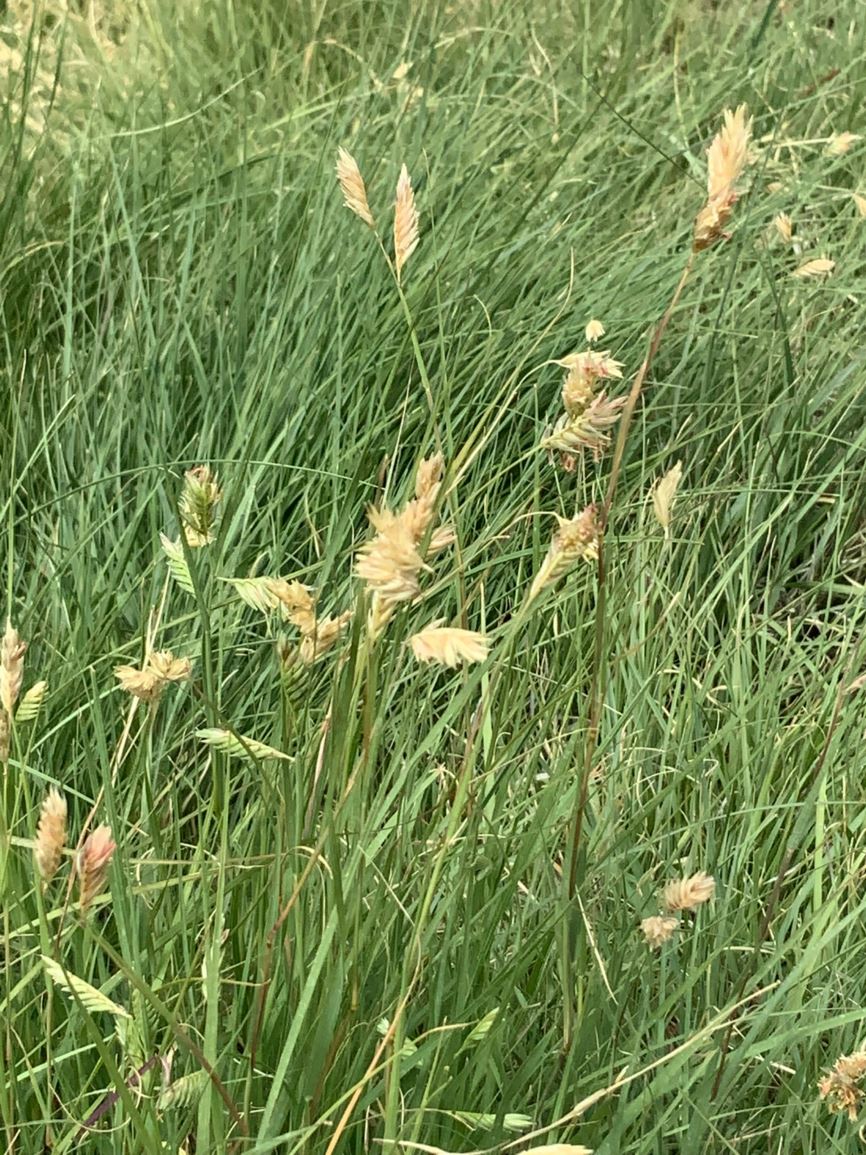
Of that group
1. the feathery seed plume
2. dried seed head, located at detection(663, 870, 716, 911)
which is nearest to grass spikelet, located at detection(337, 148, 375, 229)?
the feathery seed plume

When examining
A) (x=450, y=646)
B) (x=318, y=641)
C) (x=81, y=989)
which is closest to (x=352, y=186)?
(x=318, y=641)

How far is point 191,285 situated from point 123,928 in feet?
4.17

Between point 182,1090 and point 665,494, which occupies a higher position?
point 665,494

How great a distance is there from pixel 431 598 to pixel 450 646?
104cm

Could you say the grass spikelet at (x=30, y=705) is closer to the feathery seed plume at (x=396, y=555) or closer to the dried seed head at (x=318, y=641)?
the dried seed head at (x=318, y=641)

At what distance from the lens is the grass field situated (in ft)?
2.84

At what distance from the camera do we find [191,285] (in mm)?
1941

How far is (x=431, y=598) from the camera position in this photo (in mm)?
1585

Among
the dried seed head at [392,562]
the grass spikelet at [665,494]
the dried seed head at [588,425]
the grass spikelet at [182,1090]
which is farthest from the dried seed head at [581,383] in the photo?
the grass spikelet at [182,1090]

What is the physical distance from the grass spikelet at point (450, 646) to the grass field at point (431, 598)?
0.02 m

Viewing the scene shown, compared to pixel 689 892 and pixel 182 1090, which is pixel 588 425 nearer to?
pixel 689 892

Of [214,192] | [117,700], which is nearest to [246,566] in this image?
[117,700]

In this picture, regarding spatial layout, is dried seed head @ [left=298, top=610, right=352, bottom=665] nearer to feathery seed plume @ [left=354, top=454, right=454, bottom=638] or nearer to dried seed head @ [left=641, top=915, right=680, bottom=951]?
feathery seed plume @ [left=354, top=454, right=454, bottom=638]

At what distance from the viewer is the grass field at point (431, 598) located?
0.86m
